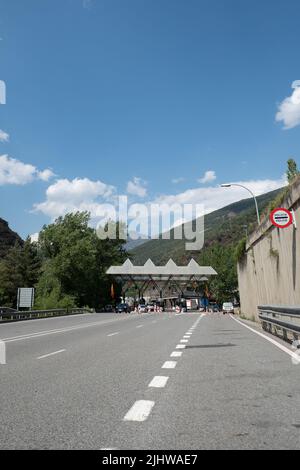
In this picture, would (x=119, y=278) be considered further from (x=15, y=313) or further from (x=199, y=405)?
(x=199, y=405)

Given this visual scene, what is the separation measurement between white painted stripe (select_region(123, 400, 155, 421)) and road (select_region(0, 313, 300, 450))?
1 centimetres

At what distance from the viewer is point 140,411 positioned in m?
5.20

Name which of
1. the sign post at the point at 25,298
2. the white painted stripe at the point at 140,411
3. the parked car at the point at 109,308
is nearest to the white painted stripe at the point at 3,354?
the white painted stripe at the point at 140,411

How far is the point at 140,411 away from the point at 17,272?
341 feet

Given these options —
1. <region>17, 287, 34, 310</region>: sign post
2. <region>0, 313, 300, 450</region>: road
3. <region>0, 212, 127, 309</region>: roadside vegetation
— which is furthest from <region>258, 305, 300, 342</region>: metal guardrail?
<region>0, 212, 127, 309</region>: roadside vegetation

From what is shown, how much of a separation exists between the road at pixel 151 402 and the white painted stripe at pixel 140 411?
11 mm

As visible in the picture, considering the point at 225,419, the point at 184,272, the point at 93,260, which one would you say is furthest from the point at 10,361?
the point at 184,272

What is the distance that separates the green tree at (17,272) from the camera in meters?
101

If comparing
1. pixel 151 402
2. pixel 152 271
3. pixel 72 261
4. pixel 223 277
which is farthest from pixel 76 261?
pixel 151 402

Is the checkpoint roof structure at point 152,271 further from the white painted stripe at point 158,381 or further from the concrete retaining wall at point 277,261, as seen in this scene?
the white painted stripe at point 158,381

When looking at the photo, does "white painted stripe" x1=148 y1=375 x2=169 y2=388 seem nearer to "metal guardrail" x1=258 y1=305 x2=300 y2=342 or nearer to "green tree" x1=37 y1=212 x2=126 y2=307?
"metal guardrail" x1=258 y1=305 x2=300 y2=342

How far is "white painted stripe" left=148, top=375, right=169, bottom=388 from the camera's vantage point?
6.85 meters

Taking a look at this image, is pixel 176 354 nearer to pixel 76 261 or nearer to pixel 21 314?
pixel 21 314
